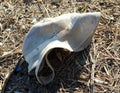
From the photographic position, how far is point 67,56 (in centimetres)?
257

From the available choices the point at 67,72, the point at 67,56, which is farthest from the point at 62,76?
the point at 67,56

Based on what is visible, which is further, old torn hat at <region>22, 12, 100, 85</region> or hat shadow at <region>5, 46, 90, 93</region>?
old torn hat at <region>22, 12, 100, 85</region>

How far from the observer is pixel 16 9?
3150 millimetres

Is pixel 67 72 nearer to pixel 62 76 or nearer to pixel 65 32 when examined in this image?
pixel 62 76

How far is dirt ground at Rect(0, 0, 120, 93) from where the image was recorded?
2430 millimetres

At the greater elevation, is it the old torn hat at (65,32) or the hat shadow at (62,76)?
the old torn hat at (65,32)

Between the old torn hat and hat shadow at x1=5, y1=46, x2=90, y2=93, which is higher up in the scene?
the old torn hat

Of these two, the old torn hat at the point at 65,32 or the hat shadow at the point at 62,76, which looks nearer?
the hat shadow at the point at 62,76

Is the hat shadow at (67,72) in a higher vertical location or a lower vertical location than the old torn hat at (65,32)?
lower

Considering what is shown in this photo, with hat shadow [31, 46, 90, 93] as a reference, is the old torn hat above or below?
above

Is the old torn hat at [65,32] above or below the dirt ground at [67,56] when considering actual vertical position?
above

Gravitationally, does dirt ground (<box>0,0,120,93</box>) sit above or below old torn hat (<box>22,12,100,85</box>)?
below

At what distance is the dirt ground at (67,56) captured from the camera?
7.97ft

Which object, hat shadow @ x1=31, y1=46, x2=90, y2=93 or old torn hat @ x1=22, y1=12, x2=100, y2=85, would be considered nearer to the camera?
hat shadow @ x1=31, y1=46, x2=90, y2=93
